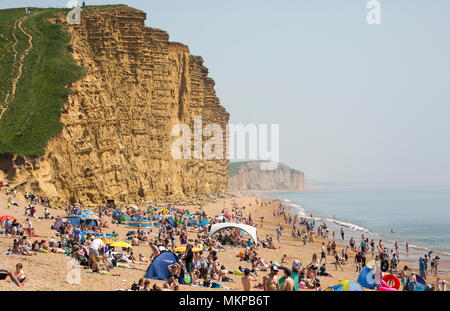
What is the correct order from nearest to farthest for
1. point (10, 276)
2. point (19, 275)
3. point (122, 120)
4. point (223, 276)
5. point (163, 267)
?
point (10, 276) < point (19, 275) < point (163, 267) < point (223, 276) < point (122, 120)

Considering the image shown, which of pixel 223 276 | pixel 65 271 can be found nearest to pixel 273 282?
pixel 223 276

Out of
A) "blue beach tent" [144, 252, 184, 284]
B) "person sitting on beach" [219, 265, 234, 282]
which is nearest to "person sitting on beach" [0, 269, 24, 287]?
"blue beach tent" [144, 252, 184, 284]

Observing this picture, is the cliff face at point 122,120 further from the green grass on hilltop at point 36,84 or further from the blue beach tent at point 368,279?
the blue beach tent at point 368,279

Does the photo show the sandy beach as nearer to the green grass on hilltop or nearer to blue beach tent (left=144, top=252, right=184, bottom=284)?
blue beach tent (left=144, top=252, right=184, bottom=284)

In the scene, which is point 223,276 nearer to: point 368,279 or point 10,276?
point 368,279

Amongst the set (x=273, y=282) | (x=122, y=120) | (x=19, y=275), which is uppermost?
(x=122, y=120)

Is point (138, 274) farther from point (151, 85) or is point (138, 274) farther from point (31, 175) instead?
point (151, 85)

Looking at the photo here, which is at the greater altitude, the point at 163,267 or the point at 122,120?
the point at 122,120
